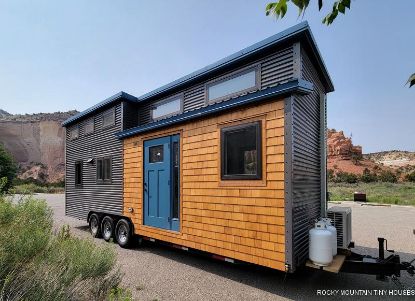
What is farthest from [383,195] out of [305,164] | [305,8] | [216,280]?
[305,8]

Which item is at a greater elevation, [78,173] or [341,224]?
[78,173]

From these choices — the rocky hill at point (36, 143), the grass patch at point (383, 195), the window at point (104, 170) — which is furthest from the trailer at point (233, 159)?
the rocky hill at point (36, 143)

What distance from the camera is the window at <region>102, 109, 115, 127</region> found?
10.2 m

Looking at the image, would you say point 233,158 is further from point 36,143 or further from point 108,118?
point 36,143

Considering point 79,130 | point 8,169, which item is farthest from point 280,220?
point 8,169

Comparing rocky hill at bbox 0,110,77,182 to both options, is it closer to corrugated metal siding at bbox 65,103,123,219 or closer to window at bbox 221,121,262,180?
corrugated metal siding at bbox 65,103,123,219

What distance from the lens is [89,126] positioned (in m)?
11.5

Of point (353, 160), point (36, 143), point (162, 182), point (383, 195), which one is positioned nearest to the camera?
point (162, 182)

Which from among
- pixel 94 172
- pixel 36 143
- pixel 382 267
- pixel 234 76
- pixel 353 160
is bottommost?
pixel 382 267

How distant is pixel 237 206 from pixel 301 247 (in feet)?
4.49

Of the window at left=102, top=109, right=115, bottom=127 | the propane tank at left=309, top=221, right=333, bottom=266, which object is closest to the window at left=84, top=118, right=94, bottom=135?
the window at left=102, top=109, right=115, bottom=127

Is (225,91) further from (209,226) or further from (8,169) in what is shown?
(8,169)

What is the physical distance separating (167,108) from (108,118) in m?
2.77

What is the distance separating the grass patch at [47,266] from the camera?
3.17 m
